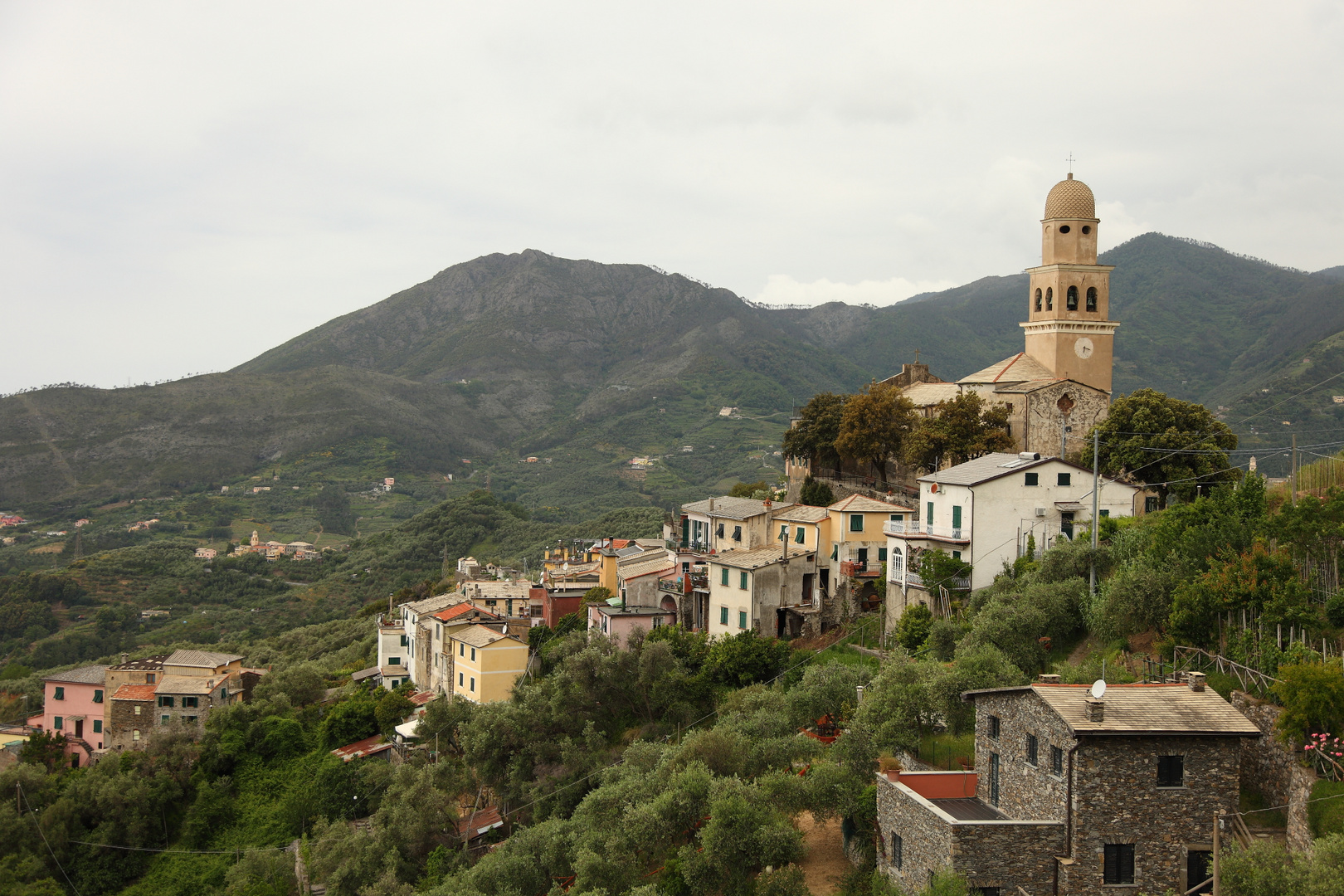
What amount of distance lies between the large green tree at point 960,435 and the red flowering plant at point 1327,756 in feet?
89.6

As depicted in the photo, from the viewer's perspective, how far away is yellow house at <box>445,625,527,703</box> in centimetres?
4881

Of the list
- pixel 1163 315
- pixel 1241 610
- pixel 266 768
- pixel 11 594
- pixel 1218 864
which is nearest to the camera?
pixel 1218 864

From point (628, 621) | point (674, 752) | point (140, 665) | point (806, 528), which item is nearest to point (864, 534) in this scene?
point (806, 528)

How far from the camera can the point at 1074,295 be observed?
166ft

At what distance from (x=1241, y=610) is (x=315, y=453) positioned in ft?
641

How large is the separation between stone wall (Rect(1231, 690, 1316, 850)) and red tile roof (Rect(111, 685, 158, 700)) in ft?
187

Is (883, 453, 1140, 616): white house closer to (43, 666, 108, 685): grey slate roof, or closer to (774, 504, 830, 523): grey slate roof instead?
(774, 504, 830, 523): grey slate roof

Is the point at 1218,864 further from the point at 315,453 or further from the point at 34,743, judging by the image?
the point at 315,453

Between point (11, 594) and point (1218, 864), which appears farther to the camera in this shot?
point (11, 594)

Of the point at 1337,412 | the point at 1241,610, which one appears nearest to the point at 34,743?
the point at 1241,610

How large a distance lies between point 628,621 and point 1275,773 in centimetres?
3054

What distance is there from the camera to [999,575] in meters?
32.9

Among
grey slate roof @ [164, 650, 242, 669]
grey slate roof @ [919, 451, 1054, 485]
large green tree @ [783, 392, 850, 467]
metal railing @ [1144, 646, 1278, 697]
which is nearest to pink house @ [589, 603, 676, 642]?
grey slate roof @ [919, 451, 1054, 485]

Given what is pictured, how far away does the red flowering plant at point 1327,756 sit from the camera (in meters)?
17.1
